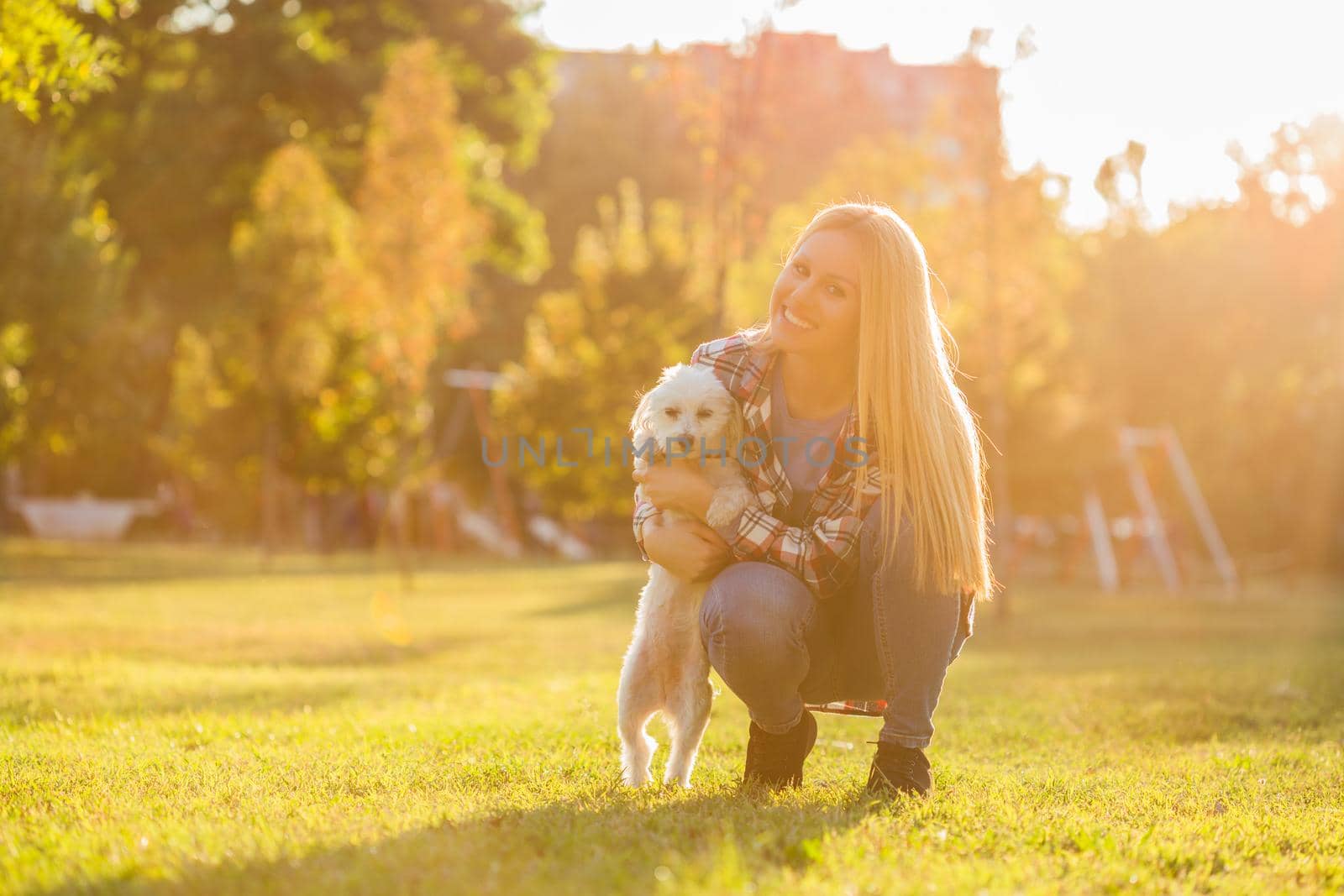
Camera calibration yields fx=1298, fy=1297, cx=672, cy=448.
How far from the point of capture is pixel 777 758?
13.0ft

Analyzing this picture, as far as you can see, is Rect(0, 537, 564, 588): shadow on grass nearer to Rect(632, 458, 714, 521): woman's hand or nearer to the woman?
Rect(632, 458, 714, 521): woman's hand

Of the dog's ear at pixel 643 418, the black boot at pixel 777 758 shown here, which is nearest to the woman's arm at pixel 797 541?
the dog's ear at pixel 643 418

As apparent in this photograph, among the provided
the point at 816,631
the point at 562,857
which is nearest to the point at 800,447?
the point at 816,631

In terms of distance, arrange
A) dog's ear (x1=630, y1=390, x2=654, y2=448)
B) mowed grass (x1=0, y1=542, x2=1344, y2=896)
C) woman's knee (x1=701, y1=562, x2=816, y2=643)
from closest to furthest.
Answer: mowed grass (x1=0, y1=542, x2=1344, y2=896) → woman's knee (x1=701, y1=562, x2=816, y2=643) → dog's ear (x1=630, y1=390, x2=654, y2=448)

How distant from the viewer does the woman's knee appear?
3.65 m

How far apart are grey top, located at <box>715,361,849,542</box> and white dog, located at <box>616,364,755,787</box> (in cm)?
13

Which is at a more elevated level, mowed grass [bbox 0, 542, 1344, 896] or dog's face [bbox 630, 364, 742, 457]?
dog's face [bbox 630, 364, 742, 457]

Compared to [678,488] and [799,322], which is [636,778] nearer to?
[678,488]

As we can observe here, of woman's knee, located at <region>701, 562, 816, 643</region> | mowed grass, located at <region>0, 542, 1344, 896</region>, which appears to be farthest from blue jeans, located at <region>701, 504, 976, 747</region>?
mowed grass, located at <region>0, 542, 1344, 896</region>

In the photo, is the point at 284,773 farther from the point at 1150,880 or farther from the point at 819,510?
the point at 1150,880

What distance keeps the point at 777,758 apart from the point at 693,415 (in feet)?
3.61

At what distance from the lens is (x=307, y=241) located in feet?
66.5

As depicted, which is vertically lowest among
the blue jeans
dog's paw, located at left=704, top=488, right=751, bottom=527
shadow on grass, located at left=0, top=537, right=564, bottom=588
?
shadow on grass, located at left=0, top=537, right=564, bottom=588

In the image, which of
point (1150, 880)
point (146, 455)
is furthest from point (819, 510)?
point (146, 455)
